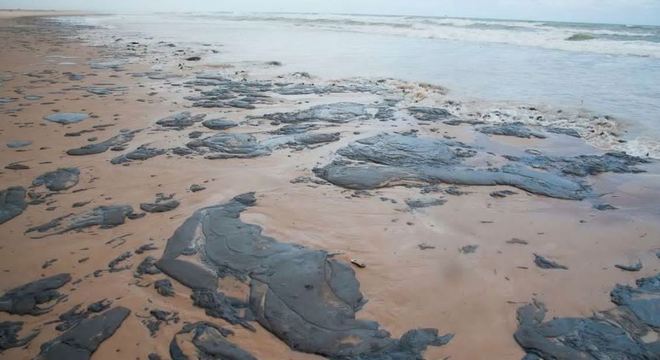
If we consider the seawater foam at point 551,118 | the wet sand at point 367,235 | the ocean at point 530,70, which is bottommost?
the wet sand at point 367,235

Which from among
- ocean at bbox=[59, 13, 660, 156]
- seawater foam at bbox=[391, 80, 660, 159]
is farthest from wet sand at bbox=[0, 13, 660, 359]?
ocean at bbox=[59, 13, 660, 156]

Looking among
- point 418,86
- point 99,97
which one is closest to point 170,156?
point 99,97

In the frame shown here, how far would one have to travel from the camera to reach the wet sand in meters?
2.81

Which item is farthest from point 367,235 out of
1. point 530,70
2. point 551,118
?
point 530,70

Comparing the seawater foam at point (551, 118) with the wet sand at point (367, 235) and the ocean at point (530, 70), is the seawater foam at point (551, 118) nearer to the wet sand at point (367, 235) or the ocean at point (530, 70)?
the ocean at point (530, 70)

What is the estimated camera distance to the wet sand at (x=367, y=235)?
2.81m

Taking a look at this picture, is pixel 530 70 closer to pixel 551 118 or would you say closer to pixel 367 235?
pixel 551 118

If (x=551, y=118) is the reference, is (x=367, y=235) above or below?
below

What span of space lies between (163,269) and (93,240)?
2.92 feet

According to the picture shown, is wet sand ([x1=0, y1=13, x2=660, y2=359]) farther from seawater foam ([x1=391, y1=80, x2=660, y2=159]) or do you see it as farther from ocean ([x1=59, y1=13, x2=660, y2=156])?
ocean ([x1=59, y1=13, x2=660, y2=156])

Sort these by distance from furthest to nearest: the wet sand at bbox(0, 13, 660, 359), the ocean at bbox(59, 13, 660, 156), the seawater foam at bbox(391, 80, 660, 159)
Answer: the ocean at bbox(59, 13, 660, 156), the seawater foam at bbox(391, 80, 660, 159), the wet sand at bbox(0, 13, 660, 359)

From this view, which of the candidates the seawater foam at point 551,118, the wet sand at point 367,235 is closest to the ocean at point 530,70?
the seawater foam at point 551,118

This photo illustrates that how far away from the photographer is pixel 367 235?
151 inches

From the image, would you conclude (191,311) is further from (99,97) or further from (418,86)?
(418,86)
